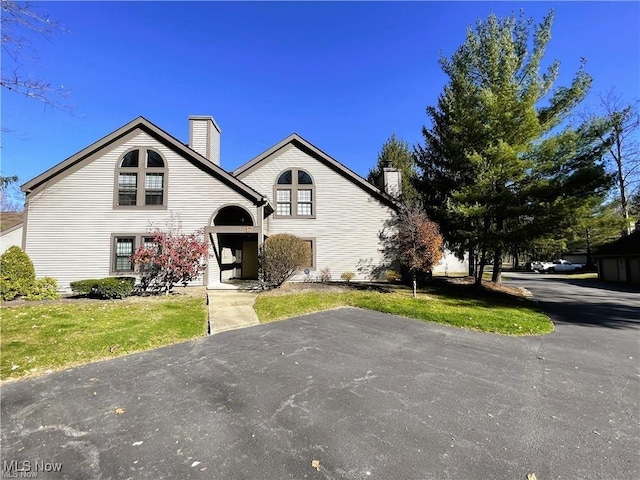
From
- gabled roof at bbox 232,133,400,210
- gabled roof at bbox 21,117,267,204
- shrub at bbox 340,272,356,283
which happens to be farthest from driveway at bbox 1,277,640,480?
gabled roof at bbox 232,133,400,210

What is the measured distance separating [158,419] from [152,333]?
410 cm

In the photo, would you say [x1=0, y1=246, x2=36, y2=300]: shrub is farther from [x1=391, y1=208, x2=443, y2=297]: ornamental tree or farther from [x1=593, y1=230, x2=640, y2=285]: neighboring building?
[x1=593, y1=230, x2=640, y2=285]: neighboring building

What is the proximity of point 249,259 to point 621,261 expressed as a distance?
28.9 meters

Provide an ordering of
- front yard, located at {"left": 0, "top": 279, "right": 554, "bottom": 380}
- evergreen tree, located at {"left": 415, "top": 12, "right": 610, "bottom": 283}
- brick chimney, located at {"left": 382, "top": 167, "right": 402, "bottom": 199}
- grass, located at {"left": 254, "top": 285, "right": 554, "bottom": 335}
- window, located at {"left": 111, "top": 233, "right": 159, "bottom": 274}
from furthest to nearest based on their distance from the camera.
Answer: brick chimney, located at {"left": 382, "top": 167, "right": 402, "bottom": 199}, evergreen tree, located at {"left": 415, "top": 12, "right": 610, "bottom": 283}, window, located at {"left": 111, "top": 233, "right": 159, "bottom": 274}, grass, located at {"left": 254, "top": 285, "right": 554, "bottom": 335}, front yard, located at {"left": 0, "top": 279, "right": 554, "bottom": 380}

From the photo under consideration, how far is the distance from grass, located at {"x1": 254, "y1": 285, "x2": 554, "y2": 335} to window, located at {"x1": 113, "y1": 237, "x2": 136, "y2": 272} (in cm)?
692

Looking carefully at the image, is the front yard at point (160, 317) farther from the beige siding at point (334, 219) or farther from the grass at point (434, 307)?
the beige siding at point (334, 219)

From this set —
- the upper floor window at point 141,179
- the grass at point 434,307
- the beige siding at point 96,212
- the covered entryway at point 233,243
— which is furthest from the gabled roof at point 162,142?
Answer: the grass at point 434,307

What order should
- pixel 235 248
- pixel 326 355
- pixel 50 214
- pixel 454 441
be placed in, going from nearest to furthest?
pixel 454 441 < pixel 326 355 < pixel 50 214 < pixel 235 248

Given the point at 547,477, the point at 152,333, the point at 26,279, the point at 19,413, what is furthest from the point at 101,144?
the point at 547,477

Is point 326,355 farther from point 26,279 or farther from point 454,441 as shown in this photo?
point 26,279

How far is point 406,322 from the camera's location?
950cm

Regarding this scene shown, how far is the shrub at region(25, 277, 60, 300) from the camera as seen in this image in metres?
11.8

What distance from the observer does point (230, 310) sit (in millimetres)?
10461

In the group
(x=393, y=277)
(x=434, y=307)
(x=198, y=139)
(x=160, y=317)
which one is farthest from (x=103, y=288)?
(x=393, y=277)
